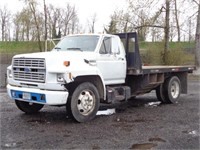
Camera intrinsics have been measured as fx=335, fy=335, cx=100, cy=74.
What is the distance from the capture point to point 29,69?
780cm

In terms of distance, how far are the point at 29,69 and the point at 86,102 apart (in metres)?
1.54

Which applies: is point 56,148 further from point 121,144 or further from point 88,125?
point 88,125

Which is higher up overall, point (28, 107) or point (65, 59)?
point (65, 59)

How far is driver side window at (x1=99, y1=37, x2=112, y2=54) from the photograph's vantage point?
882cm

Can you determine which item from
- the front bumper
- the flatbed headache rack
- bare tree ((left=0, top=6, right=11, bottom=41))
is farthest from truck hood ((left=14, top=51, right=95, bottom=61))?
bare tree ((left=0, top=6, right=11, bottom=41))

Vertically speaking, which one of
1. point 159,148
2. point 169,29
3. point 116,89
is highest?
point 169,29

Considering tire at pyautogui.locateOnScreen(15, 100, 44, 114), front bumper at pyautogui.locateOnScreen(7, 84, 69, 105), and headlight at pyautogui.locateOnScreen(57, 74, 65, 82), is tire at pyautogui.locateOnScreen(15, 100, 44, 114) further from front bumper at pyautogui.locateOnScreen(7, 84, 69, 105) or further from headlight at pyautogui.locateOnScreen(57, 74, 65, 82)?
headlight at pyautogui.locateOnScreen(57, 74, 65, 82)

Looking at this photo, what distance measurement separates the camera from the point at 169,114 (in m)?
8.95

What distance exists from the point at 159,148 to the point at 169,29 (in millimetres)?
20922

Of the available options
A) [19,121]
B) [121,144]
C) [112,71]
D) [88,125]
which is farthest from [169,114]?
[19,121]

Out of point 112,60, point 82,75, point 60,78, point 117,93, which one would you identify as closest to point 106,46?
point 112,60

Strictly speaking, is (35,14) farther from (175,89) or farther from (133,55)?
(133,55)

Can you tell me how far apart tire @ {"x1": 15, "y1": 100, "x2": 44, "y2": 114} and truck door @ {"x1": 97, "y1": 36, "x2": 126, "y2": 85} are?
202 cm

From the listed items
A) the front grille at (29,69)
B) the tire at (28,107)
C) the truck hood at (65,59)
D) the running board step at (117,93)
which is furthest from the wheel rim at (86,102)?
the tire at (28,107)
